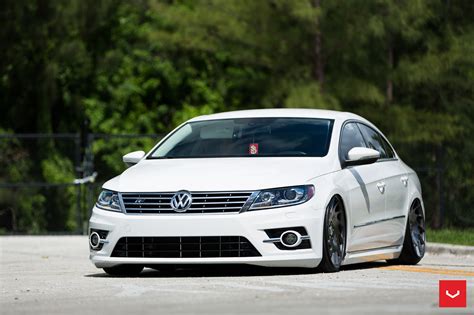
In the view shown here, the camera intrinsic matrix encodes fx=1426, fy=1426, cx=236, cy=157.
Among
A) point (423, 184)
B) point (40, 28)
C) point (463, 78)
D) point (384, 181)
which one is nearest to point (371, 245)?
point (384, 181)

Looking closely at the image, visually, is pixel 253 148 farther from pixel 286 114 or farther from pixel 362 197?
pixel 362 197

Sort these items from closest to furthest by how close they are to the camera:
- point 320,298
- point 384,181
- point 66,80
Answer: point 320,298 → point 384,181 → point 66,80

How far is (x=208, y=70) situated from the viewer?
146ft

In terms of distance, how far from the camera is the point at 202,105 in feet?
144

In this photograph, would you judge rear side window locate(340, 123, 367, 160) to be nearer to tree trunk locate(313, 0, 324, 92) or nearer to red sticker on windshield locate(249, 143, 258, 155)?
red sticker on windshield locate(249, 143, 258, 155)

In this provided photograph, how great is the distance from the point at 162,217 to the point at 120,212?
52 cm

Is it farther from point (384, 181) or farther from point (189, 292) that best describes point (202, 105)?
point (189, 292)

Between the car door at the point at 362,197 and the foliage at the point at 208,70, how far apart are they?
40.8 feet

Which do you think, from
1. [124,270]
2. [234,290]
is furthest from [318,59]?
[234,290]

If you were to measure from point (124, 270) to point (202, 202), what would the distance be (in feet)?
4.07

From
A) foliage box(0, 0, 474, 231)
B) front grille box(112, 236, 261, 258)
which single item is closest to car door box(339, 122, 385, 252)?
front grille box(112, 236, 261, 258)

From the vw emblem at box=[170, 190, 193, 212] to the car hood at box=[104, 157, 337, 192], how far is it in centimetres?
6

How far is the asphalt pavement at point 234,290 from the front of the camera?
977 cm

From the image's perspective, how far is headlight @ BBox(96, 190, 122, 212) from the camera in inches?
512
